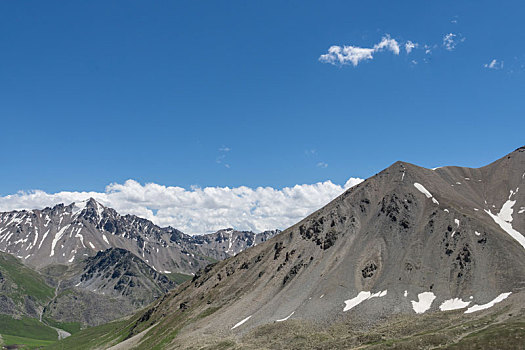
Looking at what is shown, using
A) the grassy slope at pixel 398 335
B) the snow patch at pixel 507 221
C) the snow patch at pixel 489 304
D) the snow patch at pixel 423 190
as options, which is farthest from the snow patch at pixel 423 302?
the snow patch at pixel 423 190

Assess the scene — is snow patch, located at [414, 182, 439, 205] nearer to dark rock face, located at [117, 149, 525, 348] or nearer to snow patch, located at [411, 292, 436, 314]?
dark rock face, located at [117, 149, 525, 348]

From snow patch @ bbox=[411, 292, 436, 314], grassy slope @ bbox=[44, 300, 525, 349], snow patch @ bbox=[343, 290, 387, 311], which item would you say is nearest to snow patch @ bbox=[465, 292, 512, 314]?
grassy slope @ bbox=[44, 300, 525, 349]

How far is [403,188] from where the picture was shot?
16800cm

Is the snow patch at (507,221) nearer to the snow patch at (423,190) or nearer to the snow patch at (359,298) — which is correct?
the snow patch at (423,190)

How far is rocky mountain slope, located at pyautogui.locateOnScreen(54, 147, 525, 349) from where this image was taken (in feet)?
333

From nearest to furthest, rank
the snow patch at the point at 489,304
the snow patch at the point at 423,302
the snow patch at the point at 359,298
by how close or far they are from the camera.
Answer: the snow patch at the point at 489,304, the snow patch at the point at 423,302, the snow patch at the point at 359,298

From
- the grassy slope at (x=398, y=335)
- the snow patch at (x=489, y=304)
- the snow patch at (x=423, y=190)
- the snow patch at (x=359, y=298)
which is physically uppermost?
the snow patch at (x=423, y=190)

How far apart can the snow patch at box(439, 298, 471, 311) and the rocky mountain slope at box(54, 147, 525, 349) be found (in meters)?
0.52

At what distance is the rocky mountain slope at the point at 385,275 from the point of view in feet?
333

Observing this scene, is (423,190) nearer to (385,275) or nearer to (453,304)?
(385,275)

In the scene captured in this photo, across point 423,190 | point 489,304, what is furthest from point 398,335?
point 423,190

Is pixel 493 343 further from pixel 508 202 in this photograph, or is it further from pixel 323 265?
pixel 508 202

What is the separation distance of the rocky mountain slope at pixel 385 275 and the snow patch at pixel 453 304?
520mm

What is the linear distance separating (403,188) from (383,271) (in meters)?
48.5
